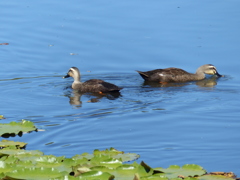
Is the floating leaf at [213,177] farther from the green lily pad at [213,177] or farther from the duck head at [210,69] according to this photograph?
the duck head at [210,69]

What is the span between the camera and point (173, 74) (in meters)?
16.3

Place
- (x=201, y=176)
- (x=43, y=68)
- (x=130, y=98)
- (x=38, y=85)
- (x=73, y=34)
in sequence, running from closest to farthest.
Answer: (x=201, y=176) < (x=130, y=98) < (x=38, y=85) < (x=43, y=68) < (x=73, y=34)

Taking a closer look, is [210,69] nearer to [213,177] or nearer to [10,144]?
[10,144]

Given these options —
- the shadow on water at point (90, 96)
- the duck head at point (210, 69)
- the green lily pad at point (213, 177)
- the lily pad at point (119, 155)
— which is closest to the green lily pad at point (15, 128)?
the lily pad at point (119, 155)

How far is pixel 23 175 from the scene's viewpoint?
24.7 ft

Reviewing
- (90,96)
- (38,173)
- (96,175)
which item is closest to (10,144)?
(38,173)

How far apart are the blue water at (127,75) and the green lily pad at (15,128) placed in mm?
153

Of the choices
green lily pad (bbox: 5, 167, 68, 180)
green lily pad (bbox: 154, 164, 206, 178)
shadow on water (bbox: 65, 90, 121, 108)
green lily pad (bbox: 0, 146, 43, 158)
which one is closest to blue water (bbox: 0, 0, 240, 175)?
shadow on water (bbox: 65, 90, 121, 108)

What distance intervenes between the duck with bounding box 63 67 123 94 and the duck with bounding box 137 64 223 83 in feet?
4.08

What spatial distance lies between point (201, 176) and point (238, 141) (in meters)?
3.03

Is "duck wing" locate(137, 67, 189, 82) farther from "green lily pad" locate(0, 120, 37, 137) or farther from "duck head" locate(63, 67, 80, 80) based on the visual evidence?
"green lily pad" locate(0, 120, 37, 137)

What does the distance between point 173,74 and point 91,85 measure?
7.49 feet

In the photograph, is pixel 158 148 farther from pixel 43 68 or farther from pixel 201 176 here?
pixel 43 68

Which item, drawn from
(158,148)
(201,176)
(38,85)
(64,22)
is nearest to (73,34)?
(64,22)
